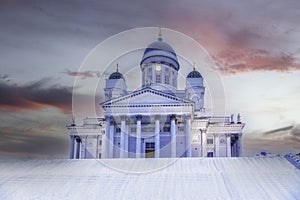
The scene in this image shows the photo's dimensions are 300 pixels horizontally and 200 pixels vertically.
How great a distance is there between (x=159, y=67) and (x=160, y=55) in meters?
2.52

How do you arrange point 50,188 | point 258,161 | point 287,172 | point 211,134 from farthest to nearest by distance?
point 211,134
point 258,161
point 287,172
point 50,188

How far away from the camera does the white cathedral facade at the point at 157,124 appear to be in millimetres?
42656

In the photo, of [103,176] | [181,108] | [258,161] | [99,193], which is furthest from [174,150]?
[99,193]

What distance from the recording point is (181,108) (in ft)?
140

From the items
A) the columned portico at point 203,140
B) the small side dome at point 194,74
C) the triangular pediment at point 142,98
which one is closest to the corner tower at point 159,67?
the small side dome at point 194,74

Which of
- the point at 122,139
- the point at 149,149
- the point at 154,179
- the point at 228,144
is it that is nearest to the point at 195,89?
the point at 228,144

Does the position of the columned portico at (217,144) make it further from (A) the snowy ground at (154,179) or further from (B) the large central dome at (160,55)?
(A) the snowy ground at (154,179)

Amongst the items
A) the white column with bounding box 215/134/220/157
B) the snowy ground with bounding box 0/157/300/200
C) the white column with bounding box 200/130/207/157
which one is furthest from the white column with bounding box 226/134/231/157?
the snowy ground with bounding box 0/157/300/200

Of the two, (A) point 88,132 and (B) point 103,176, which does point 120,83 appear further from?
(B) point 103,176

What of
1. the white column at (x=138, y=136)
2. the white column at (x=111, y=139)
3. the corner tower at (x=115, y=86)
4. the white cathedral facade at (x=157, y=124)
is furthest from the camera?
the corner tower at (x=115, y=86)

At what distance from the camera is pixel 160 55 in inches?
2309

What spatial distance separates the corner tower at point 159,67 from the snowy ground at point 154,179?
3338 centimetres

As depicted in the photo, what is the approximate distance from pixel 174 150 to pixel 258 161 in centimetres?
1887

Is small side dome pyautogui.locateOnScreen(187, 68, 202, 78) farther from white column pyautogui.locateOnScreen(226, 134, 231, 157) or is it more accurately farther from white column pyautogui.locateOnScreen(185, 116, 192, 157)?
white column pyautogui.locateOnScreen(185, 116, 192, 157)
